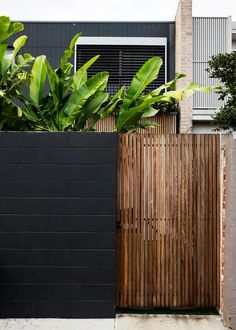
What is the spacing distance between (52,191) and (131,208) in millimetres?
1041

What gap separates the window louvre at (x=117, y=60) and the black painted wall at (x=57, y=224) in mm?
8977

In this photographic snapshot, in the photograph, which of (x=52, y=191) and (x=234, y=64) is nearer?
(x=52, y=191)

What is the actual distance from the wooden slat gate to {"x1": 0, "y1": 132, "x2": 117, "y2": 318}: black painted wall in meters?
0.25

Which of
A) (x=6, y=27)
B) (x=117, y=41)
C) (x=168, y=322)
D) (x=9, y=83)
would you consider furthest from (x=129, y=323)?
(x=117, y=41)

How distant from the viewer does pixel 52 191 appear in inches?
211

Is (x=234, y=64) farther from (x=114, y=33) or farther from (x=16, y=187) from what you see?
(x=16, y=187)

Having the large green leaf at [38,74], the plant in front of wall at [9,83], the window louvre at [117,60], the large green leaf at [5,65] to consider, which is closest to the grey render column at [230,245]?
the large green leaf at [38,74]

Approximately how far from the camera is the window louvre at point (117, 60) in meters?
14.0

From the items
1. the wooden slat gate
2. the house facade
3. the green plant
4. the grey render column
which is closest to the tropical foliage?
the wooden slat gate

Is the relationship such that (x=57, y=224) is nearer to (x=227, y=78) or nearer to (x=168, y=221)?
(x=168, y=221)

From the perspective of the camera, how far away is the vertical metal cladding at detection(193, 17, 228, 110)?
13.7m

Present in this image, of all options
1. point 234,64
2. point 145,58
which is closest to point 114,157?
point 234,64

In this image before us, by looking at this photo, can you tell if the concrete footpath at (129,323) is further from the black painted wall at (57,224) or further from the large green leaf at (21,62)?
the large green leaf at (21,62)

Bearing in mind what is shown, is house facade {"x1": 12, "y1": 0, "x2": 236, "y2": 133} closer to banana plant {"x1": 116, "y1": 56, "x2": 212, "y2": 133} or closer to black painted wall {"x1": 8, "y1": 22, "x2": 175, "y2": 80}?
black painted wall {"x1": 8, "y1": 22, "x2": 175, "y2": 80}
